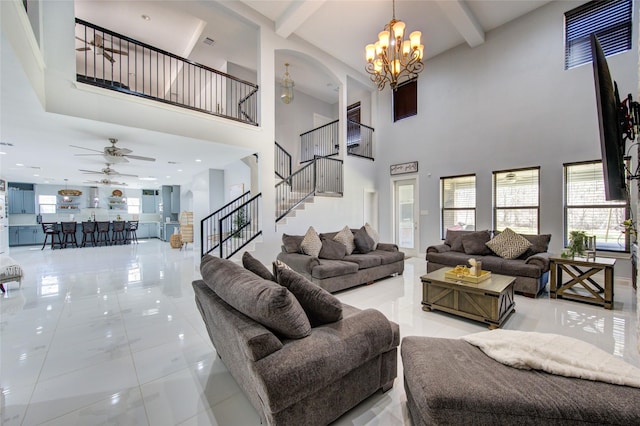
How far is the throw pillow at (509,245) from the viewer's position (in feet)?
14.6

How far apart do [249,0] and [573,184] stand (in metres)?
7.25

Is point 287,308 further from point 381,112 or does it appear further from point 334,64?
point 381,112

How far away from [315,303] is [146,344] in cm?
210

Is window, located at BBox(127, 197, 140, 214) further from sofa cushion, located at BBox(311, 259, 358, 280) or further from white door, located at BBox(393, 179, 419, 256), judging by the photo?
sofa cushion, located at BBox(311, 259, 358, 280)

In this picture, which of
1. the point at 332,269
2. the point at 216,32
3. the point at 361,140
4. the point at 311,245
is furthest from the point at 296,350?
the point at 361,140

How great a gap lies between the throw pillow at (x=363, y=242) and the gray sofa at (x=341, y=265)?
0.27 ft

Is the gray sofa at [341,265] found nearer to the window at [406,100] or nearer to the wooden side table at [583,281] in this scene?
the wooden side table at [583,281]

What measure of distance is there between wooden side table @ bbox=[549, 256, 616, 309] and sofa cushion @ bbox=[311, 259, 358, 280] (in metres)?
2.96

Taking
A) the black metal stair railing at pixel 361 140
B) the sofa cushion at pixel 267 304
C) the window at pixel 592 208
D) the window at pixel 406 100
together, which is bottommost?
the sofa cushion at pixel 267 304

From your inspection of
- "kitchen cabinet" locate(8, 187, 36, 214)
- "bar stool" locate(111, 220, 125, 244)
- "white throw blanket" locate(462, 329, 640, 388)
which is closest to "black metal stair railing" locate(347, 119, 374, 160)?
"white throw blanket" locate(462, 329, 640, 388)

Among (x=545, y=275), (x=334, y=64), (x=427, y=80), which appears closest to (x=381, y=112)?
(x=427, y=80)

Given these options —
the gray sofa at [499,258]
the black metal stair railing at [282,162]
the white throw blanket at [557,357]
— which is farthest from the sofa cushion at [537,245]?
the black metal stair railing at [282,162]

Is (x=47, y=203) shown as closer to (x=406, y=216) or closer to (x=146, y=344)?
(x=146, y=344)

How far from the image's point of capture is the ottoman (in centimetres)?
109
